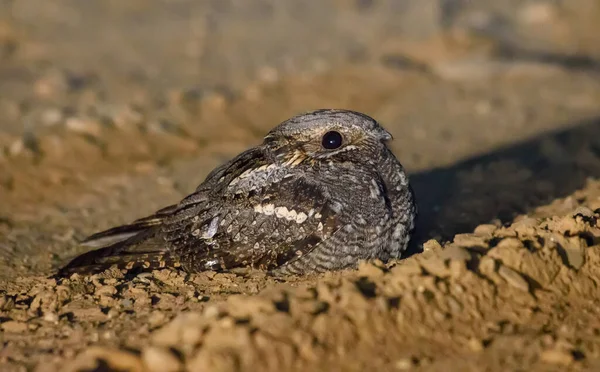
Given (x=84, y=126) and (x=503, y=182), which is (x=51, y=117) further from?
(x=503, y=182)

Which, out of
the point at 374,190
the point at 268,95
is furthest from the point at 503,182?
the point at 268,95

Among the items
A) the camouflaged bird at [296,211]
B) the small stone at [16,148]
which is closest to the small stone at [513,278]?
the camouflaged bird at [296,211]

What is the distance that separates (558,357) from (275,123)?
218 inches

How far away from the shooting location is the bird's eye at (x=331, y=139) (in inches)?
189

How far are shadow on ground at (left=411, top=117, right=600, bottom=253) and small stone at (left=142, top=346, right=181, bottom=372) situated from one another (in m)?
2.30

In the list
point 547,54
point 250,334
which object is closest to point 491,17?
point 547,54

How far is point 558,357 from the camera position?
3479mm

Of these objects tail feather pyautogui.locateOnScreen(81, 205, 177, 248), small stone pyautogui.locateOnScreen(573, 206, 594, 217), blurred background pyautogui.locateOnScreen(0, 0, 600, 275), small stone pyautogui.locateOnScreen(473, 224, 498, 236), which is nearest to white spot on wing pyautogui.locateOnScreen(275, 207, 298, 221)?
tail feather pyautogui.locateOnScreen(81, 205, 177, 248)

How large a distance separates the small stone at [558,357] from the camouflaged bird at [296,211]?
1342 millimetres

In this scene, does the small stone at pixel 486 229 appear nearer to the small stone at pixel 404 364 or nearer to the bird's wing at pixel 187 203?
the bird's wing at pixel 187 203

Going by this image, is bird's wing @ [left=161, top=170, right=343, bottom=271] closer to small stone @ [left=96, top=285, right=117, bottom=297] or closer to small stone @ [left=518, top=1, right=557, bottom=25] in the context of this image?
small stone @ [left=96, top=285, right=117, bottom=297]

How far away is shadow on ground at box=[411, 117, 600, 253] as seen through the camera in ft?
19.5

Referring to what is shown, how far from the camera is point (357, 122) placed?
4.80m

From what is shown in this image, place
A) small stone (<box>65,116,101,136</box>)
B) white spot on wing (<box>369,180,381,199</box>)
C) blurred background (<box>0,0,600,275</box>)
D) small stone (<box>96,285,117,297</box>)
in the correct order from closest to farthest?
small stone (<box>96,285,117,297</box>) < white spot on wing (<box>369,180,381,199</box>) < blurred background (<box>0,0,600,275</box>) < small stone (<box>65,116,101,136</box>)
